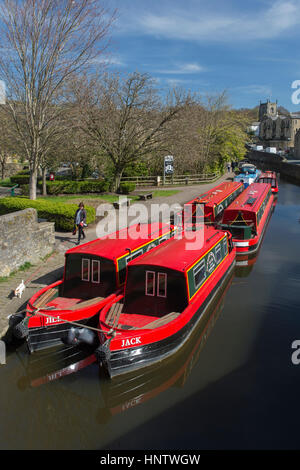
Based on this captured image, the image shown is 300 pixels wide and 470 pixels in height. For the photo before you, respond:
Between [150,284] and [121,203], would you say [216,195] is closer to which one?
[121,203]

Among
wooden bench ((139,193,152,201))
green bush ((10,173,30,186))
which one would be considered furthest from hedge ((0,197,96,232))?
green bush ((10,173,30,186))

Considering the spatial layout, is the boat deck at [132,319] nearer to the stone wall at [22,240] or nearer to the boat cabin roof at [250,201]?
the stone wall at [22,240]

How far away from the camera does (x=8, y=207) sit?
712 inches

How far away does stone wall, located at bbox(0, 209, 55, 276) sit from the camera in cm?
1324

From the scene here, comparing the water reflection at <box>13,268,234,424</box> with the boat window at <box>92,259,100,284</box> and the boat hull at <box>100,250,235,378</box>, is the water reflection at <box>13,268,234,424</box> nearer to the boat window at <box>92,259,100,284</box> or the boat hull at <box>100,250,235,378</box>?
the boat hull at <box>100,250,235,378</box>

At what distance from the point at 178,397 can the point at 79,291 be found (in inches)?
176

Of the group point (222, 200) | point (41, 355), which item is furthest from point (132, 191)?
point (41, 355)

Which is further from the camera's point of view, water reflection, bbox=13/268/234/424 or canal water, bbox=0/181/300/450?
water reflection, bbox=13/268/234/424

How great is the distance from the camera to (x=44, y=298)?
424 inches

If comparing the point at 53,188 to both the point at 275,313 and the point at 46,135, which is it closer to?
the point at 46,135

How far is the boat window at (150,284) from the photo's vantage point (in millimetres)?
10373

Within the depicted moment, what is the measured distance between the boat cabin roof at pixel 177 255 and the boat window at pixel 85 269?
146 centimetres

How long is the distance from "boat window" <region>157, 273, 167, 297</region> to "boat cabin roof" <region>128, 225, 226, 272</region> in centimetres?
31

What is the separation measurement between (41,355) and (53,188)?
78.3 feet
